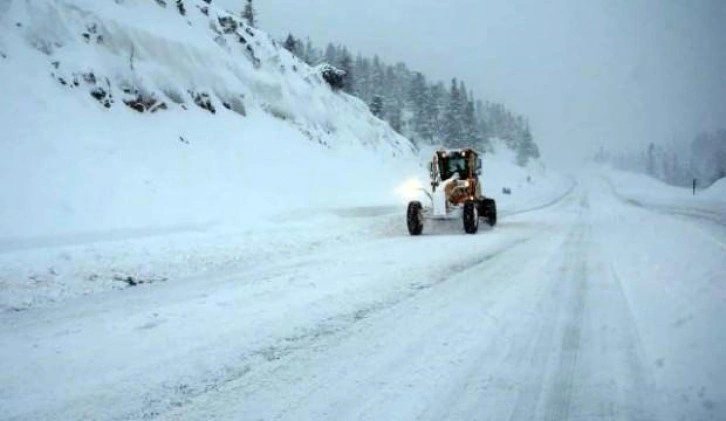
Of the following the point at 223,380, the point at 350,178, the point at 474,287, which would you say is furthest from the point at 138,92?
the point at 223,380

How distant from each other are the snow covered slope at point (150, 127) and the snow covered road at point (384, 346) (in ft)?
24.1

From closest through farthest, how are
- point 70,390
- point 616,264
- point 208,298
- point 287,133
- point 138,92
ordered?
point 70,390, point 208,298, point 616,264, point 138,92, point 287,133

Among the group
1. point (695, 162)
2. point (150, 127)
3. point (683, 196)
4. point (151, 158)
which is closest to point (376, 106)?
point (683, 196)

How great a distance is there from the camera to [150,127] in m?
19.7

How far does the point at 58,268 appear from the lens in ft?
27.9

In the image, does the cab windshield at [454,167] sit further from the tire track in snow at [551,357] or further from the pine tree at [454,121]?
the pine tree at [454,121]

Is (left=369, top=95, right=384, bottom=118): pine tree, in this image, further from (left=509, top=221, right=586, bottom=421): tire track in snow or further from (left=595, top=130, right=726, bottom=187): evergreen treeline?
(left=595, top=130, right=726, bottom=187): evergreen treeline

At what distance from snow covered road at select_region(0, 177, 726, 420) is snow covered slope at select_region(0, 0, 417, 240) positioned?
7332mm

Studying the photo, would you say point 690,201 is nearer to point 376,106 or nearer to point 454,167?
point 454,167

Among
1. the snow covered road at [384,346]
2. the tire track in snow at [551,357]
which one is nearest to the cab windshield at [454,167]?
the snow covered road at [384,346]

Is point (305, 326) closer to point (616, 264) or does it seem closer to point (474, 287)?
point (474, 287)

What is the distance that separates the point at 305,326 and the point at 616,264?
21.6ft

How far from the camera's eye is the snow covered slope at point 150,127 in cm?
1370

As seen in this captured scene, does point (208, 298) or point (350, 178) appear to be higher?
point (350, 178)
